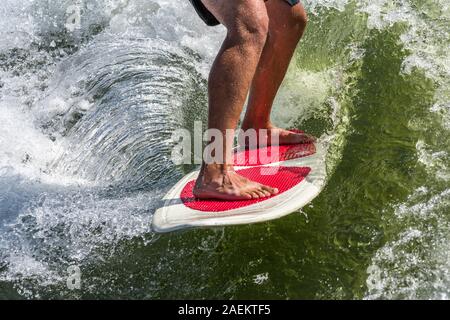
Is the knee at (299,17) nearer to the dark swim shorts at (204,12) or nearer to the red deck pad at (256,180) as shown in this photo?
the dark swim shorts at (204,12)

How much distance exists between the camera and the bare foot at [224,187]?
121 inches

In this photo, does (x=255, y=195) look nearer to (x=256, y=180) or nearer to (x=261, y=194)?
(x=261, y=194)

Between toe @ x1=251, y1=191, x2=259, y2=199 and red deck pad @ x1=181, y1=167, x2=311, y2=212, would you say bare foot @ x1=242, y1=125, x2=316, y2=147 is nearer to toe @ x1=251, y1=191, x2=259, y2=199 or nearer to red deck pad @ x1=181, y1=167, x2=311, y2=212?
red deck pad @ x1=181, y1=167, x2=311, y2=212

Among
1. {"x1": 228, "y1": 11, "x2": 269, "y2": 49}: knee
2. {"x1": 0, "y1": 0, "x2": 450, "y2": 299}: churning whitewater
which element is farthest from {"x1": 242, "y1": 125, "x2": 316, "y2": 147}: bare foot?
{"x1": 228, "y1": 11, "x2": 269, "y2": 49}: knee

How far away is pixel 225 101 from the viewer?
9.68 ft

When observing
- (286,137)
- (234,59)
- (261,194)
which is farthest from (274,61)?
(261,194)

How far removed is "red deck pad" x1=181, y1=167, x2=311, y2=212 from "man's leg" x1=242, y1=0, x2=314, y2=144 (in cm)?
32

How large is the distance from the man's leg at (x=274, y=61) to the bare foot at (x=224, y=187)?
0.56 metres

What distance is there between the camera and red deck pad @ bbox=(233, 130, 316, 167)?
3.48 m

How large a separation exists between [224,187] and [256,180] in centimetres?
27

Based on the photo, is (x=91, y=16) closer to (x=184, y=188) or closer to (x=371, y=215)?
(x=184, y=188)

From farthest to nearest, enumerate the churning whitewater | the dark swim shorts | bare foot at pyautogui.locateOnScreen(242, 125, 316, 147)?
bare foot at pyautogui.locateOnScreen(242, 125, 316, 147), the dark swim shorts, the churning whitewater

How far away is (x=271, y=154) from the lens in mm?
3551

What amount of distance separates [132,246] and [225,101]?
772mm
